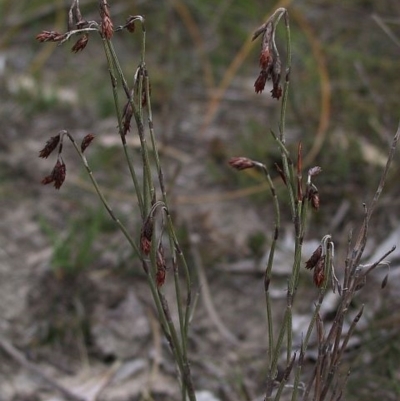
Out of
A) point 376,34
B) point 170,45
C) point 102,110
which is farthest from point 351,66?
point 102,110

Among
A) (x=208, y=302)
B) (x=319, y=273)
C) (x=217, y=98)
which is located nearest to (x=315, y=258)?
(x=319, y=273)

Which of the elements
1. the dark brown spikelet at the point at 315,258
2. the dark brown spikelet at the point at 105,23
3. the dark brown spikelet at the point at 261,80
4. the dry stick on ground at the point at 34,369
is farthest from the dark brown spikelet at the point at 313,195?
the dry stick on ground at the point at 34,369

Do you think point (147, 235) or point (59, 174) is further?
point (59, 174)

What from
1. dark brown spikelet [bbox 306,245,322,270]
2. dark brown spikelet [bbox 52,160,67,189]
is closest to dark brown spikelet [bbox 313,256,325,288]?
dark brown spikelet [bbox 306,245,322,270]

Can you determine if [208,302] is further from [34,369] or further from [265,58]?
[265,58]

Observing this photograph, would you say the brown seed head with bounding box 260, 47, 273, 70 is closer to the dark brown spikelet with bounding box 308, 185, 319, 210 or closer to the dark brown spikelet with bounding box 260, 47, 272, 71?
the dark brown spikelet with bounding box 260, 47, 272, 71

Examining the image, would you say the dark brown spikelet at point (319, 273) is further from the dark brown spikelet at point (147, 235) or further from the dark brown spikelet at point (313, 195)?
the dark brown spikelet at point (147, 235)
